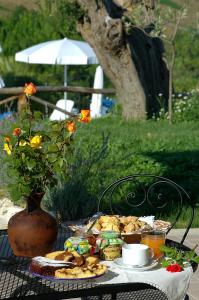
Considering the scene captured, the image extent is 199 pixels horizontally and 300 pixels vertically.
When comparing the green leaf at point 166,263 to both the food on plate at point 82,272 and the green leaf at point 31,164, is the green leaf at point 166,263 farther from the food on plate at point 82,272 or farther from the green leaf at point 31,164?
the green leaf at point 31,164

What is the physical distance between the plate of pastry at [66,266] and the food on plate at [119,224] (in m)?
0.41

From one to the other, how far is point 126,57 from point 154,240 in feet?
34.2

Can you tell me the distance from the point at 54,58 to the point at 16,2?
2576 centimetres

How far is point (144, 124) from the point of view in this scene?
46.0 ft

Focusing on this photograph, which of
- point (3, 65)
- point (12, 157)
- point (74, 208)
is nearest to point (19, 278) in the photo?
point (12, 157)

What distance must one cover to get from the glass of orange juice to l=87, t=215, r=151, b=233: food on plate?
0.71 ft

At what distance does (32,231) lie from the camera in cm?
415

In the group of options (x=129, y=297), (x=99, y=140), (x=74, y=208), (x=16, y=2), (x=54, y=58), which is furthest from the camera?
(x=16, y=2)

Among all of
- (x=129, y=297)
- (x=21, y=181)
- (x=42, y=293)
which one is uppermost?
(x=21, y=181)

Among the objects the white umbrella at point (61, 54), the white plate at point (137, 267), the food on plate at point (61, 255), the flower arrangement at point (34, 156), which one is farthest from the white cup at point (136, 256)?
the white umbrella at point (61, 54)

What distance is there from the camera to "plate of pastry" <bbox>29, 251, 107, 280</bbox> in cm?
379

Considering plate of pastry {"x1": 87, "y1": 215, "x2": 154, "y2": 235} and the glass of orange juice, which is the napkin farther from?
plate of pastry {"x1": 87, "y1": 215, "x2": 154, "y2": 235}

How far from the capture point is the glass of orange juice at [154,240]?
417 centimetres

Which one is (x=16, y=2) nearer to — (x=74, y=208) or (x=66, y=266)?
(x=74, y=208)
